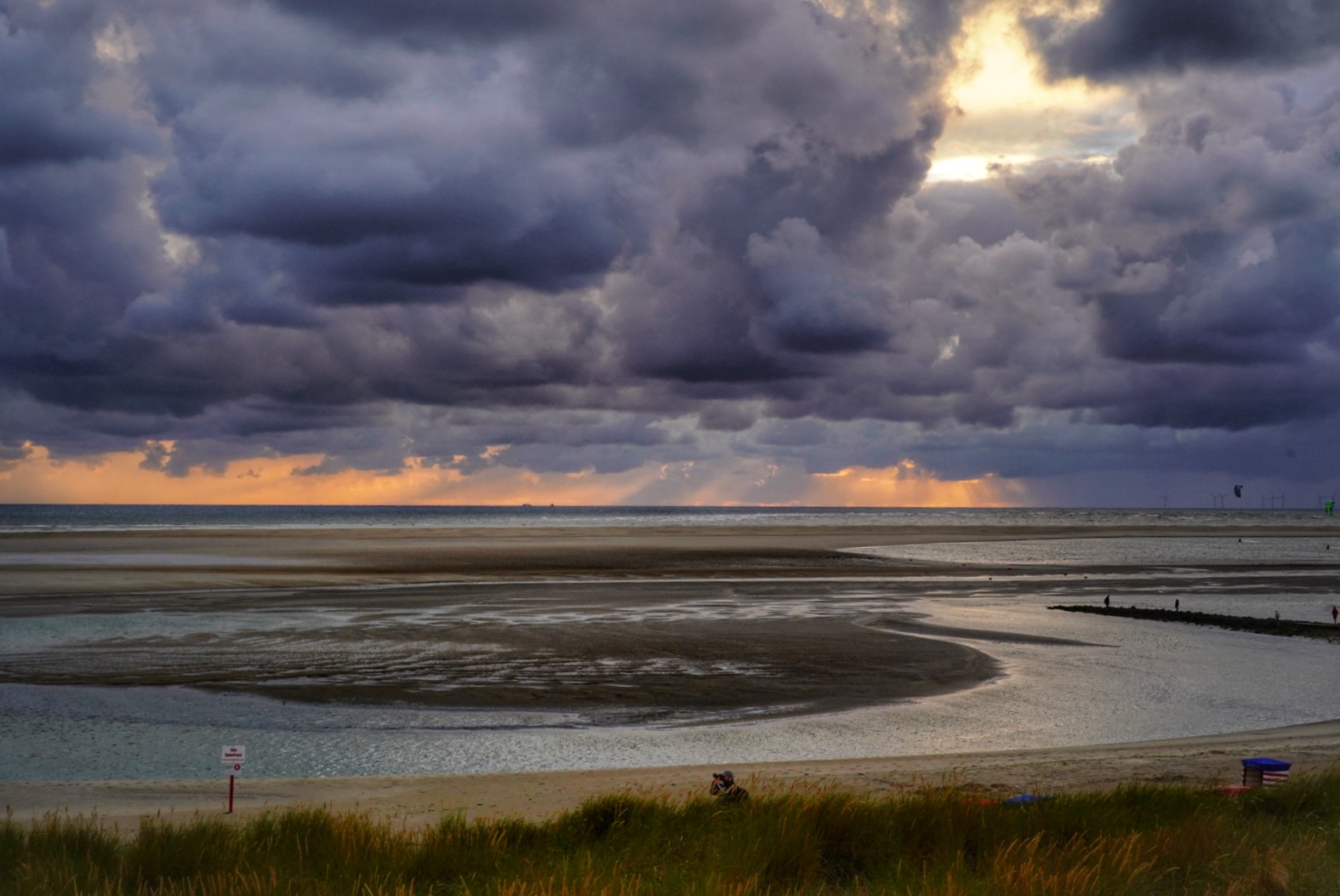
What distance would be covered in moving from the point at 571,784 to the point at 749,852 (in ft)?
24.2

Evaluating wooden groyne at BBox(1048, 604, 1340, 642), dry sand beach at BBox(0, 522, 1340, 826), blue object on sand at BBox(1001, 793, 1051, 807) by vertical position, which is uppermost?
blue object on sand at BBox(1001, 793, 1051, 807)

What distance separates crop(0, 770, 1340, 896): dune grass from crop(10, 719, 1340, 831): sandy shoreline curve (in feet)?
8.07

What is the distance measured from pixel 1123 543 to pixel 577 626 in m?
90.1

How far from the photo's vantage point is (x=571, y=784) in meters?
16.8

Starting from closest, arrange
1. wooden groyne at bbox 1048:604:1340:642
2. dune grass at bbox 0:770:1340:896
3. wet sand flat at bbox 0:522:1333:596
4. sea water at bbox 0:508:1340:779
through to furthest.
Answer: dune grass at bbox 0:770:1340:896
sea water at bbox 0:508:1340:779
wooden groyne at bbox 1048:604:1340:642
wet sand flat at bbox 0:522:1333:596

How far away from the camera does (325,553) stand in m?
83.1

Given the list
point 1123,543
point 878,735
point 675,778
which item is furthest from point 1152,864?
point 1123,543

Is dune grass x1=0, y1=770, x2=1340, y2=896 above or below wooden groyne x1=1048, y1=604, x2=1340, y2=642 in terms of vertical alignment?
above

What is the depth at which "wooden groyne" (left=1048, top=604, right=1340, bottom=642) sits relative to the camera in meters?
37.8

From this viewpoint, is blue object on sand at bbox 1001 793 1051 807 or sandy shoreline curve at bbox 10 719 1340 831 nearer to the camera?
Answer: blue object on sand at bbox 1001 793 1051 807

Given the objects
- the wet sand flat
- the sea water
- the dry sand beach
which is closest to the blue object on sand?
the dry sand beach

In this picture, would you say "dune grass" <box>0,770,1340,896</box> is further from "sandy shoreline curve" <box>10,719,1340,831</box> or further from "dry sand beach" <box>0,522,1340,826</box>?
"dry sand beach" <box>0,522,1340,826</box>

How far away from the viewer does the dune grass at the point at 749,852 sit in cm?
902

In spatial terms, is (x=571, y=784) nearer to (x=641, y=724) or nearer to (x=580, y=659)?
(x=641, y=724)
